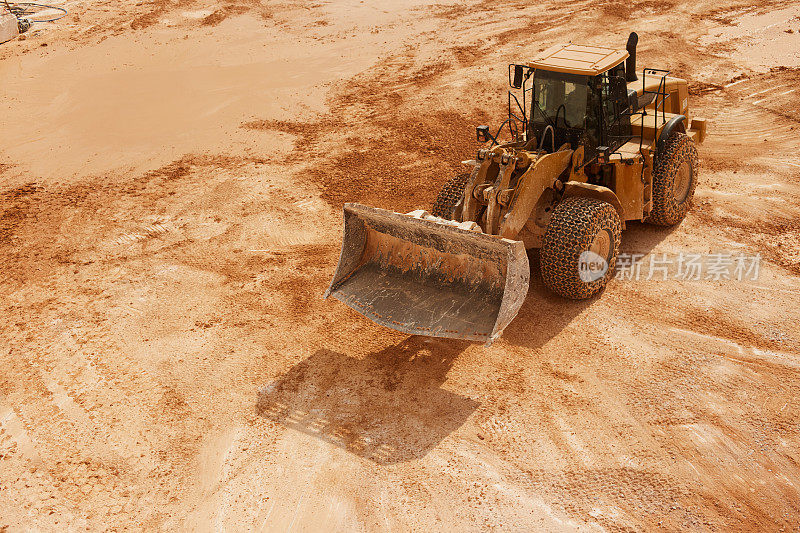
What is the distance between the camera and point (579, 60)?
7.91 m

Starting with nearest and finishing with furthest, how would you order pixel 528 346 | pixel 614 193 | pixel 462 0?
pixel 528 346 < pixel 614 193 < pixel 462 0

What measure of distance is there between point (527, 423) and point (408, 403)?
1116 millimetres

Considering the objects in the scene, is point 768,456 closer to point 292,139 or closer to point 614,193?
point 614,193

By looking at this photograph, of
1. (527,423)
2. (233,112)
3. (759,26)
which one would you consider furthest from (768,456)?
(759,26)

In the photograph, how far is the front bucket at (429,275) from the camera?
6461 millimetres

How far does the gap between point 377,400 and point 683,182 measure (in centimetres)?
552

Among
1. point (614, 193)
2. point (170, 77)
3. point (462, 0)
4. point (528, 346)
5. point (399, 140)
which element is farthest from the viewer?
point (462, 0)

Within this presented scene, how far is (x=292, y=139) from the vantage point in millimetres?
12750

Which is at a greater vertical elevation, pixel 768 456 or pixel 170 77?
pixel 170 77

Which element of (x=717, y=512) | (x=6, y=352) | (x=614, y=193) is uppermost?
(x=614, y=193)

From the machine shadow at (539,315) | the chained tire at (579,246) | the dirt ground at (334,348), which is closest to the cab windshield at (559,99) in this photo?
the chained tire at (579,246)

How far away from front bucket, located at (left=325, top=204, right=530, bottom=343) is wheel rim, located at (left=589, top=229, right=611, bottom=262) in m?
1.41

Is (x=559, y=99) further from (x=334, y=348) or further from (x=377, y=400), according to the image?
(x=377, y=400)

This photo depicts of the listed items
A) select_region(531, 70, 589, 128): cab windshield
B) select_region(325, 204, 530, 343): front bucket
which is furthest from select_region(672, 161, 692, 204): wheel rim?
select_region(325, 204, 530, 343): front bucket
